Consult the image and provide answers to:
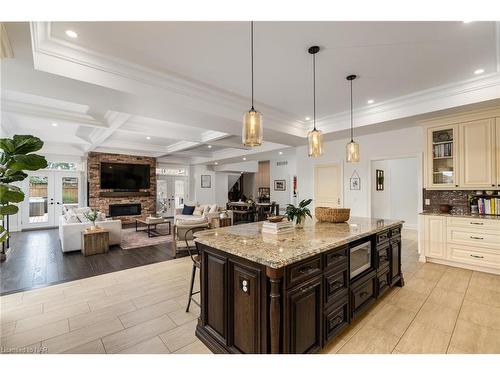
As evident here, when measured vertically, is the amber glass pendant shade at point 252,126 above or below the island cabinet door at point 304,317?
above

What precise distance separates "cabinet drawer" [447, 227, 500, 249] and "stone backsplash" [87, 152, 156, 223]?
30.3ft

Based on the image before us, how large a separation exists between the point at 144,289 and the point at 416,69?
454cm

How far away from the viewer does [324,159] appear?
595 centimetres

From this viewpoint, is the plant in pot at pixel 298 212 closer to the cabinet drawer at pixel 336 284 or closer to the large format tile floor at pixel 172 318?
the cabinet drawer at pixel 336 284

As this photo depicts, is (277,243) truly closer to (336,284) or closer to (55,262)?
(336,284)

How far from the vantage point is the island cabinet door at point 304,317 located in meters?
1.55

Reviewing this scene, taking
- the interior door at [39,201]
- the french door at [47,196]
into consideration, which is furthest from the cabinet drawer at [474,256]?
A: the interior door at [39,201]

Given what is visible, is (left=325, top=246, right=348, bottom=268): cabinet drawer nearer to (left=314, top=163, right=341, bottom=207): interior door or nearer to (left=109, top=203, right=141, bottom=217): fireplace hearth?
(left=314, top=163, right=341, bottom=207): interior door

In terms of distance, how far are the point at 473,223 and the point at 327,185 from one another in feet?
9.16

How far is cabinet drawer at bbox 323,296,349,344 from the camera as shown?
1.87m

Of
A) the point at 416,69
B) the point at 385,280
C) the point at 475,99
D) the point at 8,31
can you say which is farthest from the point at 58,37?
the point at 475,99

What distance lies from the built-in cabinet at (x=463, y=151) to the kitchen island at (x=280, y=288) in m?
2.80

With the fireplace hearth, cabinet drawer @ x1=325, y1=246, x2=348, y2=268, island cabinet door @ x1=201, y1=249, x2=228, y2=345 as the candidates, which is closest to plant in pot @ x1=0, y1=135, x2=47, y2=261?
island cabinet door @ x1=201, y1=249, x2=228, y2=345
